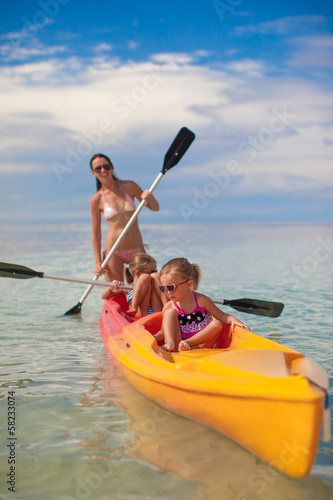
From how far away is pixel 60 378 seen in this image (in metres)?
3.98

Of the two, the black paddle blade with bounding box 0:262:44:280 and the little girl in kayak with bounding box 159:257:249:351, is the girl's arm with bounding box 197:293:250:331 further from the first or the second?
the black paddle blade with bounding box 0:262:44:280

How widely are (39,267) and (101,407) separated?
11.0 meters

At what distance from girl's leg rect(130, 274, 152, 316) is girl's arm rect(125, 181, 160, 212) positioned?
116cm

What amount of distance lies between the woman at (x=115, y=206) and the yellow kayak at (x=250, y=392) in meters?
2.45

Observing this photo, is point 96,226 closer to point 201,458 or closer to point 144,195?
point 144,195

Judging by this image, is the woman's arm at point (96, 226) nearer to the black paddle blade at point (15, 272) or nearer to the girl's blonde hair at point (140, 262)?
the black paddle blade at point (15, 272)

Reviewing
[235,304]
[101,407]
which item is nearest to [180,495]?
[101,407]

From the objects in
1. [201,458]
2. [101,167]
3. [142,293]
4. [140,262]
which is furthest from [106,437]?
[101,167]

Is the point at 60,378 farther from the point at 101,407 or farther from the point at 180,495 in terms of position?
the point at 180,495

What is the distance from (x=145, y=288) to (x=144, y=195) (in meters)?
1.30

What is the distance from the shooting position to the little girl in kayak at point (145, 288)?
474cm

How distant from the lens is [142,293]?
475 cm

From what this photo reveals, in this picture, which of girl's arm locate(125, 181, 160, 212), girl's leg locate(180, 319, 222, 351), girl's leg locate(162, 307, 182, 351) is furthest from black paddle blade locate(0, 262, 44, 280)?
girl's leg locate(180, 319, 222, 351)

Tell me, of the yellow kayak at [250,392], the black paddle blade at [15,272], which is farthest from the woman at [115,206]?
the yellow kayak at [250,392]
